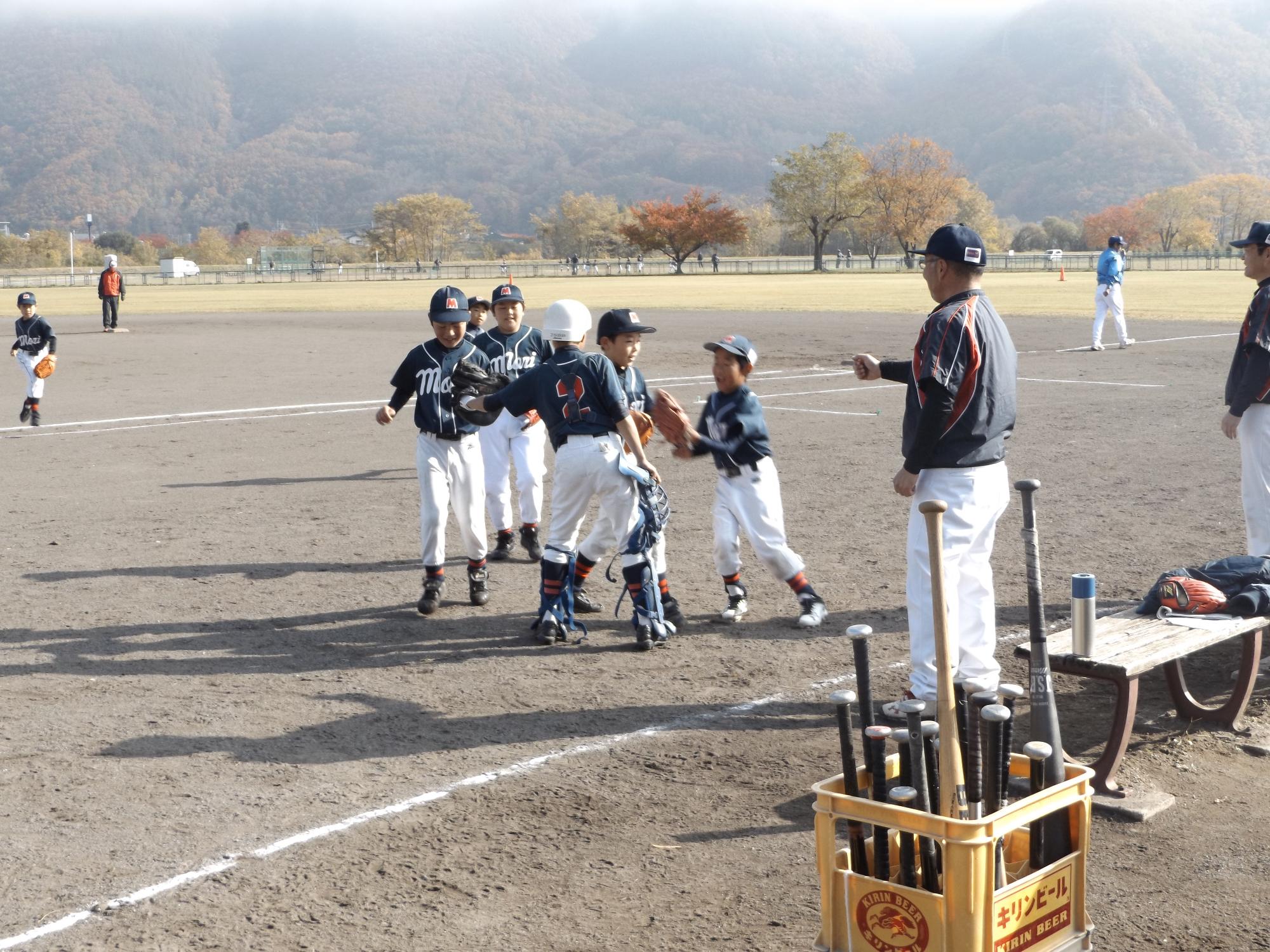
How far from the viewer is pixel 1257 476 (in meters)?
7.49

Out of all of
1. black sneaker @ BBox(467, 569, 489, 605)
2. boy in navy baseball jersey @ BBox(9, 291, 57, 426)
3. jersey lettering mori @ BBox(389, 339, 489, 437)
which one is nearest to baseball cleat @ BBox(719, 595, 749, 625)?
black sneaker @ BBox(467, 569, 489, 605)

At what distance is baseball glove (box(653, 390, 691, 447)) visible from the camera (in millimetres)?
7637

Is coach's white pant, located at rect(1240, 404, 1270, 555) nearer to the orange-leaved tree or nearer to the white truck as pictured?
the white truck

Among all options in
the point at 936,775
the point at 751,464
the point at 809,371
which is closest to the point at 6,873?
the point at 936,775

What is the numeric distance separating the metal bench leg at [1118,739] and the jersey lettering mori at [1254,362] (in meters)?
2.77

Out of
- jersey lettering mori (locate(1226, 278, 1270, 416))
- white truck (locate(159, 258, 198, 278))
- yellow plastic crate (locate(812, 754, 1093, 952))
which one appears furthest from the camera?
white truck (locate(159, 258, 198, 278))

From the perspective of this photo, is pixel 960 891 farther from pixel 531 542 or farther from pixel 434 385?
pixel 531 542

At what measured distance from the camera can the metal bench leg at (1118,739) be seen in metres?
5.32

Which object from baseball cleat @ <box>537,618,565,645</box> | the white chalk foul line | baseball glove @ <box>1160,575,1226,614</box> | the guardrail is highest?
the guardrail

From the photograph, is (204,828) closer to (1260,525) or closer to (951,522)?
(951,522)

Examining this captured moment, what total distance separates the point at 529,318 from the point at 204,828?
118ft

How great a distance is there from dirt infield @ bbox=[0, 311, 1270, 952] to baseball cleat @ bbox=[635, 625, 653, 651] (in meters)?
0.12

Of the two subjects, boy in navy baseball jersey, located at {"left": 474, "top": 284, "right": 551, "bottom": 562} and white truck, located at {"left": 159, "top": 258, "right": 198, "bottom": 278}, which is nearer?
boy in navy baseball jersey, located at {"left": 474, "top": 284, "right": 551, "bottom": 562}

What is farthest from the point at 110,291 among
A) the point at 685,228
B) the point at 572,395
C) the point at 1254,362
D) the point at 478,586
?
the point at 685,228
